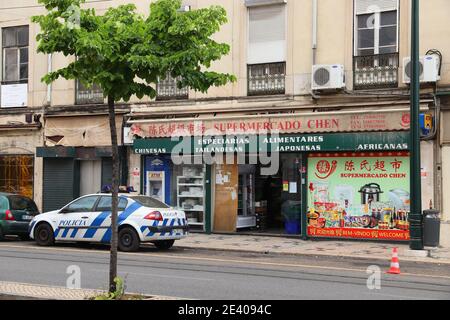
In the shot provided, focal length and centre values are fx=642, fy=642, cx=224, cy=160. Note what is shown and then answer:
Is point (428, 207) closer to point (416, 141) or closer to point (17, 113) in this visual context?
point (416, 141)

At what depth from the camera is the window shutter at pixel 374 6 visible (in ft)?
60.1

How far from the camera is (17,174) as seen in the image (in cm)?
2425

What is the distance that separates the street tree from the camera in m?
8.20

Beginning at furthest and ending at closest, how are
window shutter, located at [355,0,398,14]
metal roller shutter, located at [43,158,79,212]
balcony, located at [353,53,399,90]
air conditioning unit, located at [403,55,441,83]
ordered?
metal roller shutter, located at [43,158,79,212]
window shutter, located at [355,0,398,14]
balcony, located at [353,53,399,90]
air conditioning unit, located at [403,55,441,83]

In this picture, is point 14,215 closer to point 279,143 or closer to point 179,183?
point 179,183

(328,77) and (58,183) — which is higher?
(328,77)

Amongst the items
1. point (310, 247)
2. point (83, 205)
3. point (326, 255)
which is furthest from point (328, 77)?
point (83, 205)

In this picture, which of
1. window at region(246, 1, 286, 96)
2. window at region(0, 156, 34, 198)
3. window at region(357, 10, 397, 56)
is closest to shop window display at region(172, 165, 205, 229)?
window at region(246, 1, 286, 96)

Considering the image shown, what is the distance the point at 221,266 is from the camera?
1344 centimetres

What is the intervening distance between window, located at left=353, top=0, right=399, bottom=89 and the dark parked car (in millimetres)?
Result: 10264

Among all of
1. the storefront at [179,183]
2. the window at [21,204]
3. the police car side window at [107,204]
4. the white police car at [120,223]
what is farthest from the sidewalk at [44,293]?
the storefront at [179,183]

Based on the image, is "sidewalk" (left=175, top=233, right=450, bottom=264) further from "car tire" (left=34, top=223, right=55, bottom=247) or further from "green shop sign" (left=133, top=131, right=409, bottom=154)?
"car tire" (left=34, top=223, right=55, bottom=247)

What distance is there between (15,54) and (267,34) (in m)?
10.2
